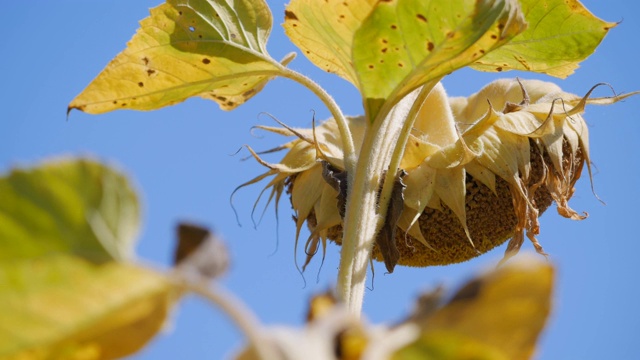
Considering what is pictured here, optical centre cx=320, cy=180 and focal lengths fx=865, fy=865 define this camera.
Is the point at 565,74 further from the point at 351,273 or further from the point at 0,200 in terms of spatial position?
the point at 0,200

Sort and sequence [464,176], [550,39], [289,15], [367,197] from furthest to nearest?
[464,176] < [550,39] < [289,15] < [367,197]

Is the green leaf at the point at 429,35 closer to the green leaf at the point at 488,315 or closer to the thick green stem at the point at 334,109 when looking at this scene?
the thick green stem at the point at 334,109

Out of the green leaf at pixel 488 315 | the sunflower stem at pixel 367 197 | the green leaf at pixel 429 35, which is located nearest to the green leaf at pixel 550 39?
the sunflower stem at pixel 367 197

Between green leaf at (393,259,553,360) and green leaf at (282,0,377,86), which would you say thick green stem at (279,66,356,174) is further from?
green leaf at (393,259,553,360)

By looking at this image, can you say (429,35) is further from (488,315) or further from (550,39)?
(488,315)

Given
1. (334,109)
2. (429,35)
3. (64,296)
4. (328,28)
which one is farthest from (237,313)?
(334,109)

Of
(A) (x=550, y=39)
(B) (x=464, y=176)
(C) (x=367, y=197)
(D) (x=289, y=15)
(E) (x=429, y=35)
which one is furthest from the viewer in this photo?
(B) (x=464, y=176)

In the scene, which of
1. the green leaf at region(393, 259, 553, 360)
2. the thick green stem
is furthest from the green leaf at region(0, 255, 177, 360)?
the thick green stem
